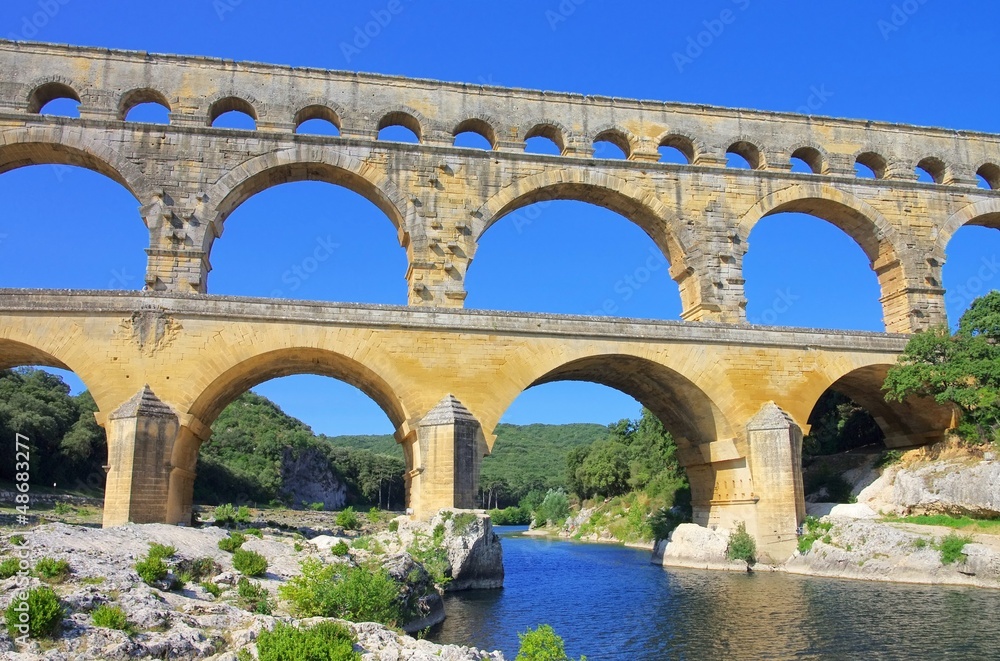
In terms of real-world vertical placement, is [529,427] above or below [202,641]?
above

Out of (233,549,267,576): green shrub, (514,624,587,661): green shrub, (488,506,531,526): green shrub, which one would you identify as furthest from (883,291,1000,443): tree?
(488,506,531,526): green shrub

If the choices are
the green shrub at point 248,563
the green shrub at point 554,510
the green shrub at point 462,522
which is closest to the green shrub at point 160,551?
the green shrub at point 248,563

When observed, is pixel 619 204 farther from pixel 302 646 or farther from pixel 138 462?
pixel 302 646

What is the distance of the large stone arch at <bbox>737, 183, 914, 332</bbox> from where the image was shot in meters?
23.5

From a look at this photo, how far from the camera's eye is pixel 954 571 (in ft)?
53.4

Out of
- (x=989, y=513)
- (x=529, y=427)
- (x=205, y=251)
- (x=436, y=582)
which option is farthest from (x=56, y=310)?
(x=529, y=427)

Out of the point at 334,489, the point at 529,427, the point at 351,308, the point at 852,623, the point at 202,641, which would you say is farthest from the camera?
the point at 529,427

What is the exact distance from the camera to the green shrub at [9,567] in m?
9.05

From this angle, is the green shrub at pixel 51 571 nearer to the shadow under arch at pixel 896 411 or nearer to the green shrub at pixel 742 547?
the green shrub at pixel 742 547

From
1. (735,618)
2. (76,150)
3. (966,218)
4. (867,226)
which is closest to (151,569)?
(735,618)

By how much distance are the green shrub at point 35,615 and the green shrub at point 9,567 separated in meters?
1.10

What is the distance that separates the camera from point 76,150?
67.7 ft

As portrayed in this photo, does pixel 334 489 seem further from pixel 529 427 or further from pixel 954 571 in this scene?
pixel 529 427

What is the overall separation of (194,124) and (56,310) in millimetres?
6786
